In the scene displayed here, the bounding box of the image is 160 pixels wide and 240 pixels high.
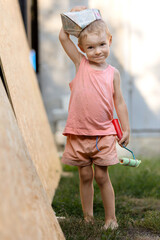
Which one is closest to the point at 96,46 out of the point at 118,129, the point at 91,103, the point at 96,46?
the point at 96,46

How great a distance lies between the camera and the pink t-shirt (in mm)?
2672

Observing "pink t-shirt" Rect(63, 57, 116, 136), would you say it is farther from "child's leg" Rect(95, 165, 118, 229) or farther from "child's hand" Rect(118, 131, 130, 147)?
"child's leg" Rect(95, 165, 118, 229)

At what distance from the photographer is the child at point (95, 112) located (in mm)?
2670

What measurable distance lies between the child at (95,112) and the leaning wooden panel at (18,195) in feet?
2.64

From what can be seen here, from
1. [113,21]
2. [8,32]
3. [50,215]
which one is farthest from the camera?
[113,21]

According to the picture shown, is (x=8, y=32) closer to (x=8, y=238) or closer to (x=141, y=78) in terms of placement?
(x=8, y=238)

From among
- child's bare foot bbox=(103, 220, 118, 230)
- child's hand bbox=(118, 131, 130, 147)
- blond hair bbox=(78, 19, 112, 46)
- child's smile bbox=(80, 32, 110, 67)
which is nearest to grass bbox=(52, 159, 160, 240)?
child's bare foot bbox=(103, 220, 118, 230)

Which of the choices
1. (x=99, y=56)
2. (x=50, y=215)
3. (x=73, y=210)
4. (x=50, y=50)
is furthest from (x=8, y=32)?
(x=50, y=50)

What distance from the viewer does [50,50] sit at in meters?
8.01

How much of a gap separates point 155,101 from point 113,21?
176cm

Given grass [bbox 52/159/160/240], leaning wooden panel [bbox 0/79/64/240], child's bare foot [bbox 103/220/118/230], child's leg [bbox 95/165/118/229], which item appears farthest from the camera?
child's leg [bbox 95/165/118/229]

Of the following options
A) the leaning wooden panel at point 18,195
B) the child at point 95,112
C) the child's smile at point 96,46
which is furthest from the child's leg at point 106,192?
the leaning wooden panel at point 18,195

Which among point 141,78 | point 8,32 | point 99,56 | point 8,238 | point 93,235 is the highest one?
point 8,32

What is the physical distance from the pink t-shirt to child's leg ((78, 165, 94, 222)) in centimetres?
28
